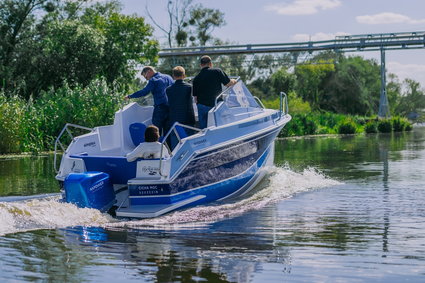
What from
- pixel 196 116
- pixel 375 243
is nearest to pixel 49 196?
pixel 196 116

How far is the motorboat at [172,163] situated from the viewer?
372 inches

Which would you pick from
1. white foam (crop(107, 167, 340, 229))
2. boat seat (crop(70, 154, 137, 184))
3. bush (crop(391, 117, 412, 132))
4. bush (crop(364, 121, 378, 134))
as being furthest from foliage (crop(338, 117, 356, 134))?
boat seat (crop(70, 154, 137, 184))

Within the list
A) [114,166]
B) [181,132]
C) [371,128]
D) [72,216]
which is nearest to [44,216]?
[72,216]

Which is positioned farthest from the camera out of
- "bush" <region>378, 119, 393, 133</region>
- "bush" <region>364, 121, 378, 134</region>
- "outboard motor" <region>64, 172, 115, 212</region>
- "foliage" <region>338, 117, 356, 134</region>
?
"bush" <region>378, 119, 393, 133</region>

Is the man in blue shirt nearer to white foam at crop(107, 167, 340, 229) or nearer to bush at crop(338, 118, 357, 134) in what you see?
white foam at crop(107, 167, 340, 229)

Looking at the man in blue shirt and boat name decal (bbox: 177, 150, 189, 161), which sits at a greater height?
the man in blue shirt

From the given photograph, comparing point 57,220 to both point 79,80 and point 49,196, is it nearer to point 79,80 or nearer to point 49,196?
point 49,196

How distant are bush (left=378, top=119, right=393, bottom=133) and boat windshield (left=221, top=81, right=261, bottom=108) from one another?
33.9 metres

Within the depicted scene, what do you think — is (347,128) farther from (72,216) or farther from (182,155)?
(72,216)

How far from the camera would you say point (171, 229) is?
346 inches

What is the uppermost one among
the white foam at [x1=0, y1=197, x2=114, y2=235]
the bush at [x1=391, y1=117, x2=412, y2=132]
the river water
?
the bush at [x1=391, y1=117, x2=412, y2=132]

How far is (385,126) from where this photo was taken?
4547 centimetres

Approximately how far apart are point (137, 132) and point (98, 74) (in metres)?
23.5

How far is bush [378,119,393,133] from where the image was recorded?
45.2 meters
